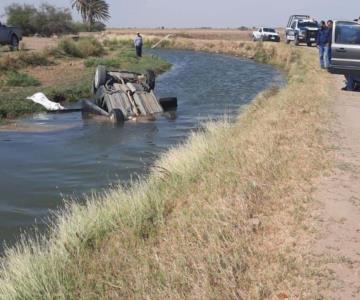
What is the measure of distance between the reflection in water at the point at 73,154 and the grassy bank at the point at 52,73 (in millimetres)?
2606

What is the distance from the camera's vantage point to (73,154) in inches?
527

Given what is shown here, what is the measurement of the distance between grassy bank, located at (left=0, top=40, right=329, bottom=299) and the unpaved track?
7.4 inches

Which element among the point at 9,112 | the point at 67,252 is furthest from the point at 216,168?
the point at 9,112

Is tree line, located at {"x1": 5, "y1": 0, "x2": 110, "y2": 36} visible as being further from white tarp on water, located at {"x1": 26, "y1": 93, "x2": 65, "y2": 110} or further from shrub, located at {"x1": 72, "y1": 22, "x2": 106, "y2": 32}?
white tarp on water, located at {"x1": 26, "y1": 93, "x2": 65, "y2": 110}

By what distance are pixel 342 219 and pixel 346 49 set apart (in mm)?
11062

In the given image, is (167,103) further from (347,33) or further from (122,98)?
(347,33)

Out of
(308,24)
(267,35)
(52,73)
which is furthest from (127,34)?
(52,73)

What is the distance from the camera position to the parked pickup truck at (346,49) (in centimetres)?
1585

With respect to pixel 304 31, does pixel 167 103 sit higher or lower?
lower

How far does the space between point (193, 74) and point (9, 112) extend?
19060 mm

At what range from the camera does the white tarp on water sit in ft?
65.8

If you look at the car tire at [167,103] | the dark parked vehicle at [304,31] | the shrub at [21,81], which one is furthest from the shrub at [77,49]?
the car tire at [167,103]

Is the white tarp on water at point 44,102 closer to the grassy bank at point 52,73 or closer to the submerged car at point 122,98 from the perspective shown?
the grassy bank at point 52,73

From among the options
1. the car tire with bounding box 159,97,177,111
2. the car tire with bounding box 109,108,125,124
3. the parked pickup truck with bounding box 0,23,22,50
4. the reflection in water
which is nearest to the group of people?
the reflection in water
